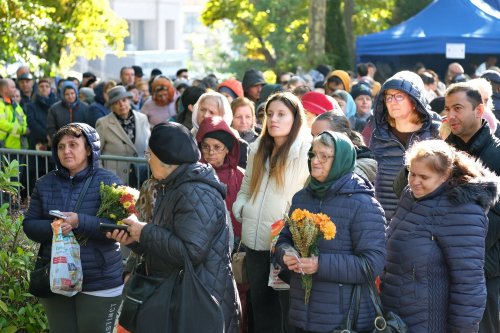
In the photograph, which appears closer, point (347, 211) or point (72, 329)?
point (347, 211)

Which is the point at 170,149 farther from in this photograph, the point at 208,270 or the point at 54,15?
the point at 54,15

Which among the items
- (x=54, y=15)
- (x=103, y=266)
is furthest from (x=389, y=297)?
(x=54, y=15)

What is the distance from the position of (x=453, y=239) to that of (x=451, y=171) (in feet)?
1.33

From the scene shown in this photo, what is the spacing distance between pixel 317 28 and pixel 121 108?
60.5ft

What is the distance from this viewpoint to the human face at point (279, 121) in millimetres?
6730

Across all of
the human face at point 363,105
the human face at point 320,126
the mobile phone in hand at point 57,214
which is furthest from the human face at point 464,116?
the human face at point 363,105

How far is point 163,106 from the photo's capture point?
13.3m

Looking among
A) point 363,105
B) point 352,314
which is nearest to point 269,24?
point 363,105

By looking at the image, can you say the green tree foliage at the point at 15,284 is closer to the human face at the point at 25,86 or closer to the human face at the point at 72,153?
the human face at the point at 72,153

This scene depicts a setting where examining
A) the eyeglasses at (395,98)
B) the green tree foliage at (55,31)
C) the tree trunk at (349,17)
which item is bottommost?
the eyeglasses at (395,98)

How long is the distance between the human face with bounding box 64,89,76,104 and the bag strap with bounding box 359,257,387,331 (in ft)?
31.3

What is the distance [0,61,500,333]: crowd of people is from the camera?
5.14m

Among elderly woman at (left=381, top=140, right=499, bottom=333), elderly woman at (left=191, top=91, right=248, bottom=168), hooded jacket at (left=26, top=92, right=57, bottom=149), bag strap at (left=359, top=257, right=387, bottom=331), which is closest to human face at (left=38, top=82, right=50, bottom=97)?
hooded jacket at (left=26, top=92, right=57, bottom=149)

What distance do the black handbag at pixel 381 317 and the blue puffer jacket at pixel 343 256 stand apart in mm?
27
